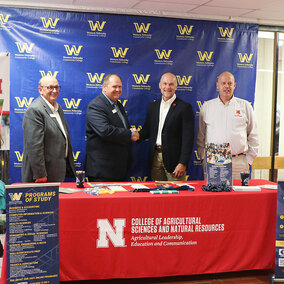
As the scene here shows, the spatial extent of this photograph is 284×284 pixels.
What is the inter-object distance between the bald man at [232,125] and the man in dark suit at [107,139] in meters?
0.94

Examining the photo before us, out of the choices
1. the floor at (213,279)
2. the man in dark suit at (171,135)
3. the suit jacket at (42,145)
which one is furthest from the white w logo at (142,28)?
the floor at (213,279)

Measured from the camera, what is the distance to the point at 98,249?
282cm

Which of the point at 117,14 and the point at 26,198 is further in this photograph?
the point at 117,14

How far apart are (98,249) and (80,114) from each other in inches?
88.8

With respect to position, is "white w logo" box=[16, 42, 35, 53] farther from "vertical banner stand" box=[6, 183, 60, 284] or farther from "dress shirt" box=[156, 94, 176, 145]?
"vertical banner stand" box=[6, 183, 60, 284]

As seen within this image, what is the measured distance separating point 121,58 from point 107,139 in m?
1.35

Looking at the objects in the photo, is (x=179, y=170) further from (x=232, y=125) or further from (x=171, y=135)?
(x=232, y=125)

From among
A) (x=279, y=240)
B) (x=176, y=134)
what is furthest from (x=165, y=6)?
(x=279, y=240)

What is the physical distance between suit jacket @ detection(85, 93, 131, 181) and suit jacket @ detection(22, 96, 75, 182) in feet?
1.38

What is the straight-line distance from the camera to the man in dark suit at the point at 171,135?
13.7ft

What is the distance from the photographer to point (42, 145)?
3500mm

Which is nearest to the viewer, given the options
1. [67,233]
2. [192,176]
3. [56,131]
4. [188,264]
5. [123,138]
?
[67,233]

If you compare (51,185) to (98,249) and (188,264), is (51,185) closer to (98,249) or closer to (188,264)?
(98,249)

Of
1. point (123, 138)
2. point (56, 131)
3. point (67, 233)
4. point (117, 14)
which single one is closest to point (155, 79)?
point (117, 14)
